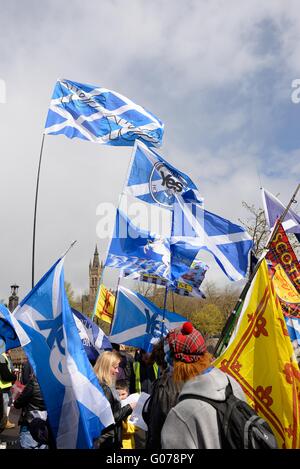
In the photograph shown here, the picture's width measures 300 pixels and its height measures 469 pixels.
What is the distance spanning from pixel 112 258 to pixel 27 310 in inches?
119

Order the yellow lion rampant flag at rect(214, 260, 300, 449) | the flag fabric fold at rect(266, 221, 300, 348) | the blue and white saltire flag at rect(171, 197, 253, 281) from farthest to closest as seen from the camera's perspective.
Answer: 1. the blue and white saltire flag at rect(171, 197, 253, 281)
2. the flag fabric fold at rect(266, 221, 300, 348)
3. the yellow lion rampant flag at rect(214, 260, 300, 449)

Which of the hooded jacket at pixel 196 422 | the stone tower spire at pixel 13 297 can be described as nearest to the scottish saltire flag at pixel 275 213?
the hooded jacket at pixel 196 422

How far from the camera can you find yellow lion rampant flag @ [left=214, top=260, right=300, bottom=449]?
3.29 meters

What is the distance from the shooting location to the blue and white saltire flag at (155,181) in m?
7.75

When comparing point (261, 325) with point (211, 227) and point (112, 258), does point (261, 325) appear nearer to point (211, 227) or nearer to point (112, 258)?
point (112, 258)

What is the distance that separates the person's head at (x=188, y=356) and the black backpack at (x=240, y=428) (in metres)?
0.33

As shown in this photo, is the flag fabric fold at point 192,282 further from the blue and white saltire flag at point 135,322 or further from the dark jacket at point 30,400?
the dark jacket at point 30,400

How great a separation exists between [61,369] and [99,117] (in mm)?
6538

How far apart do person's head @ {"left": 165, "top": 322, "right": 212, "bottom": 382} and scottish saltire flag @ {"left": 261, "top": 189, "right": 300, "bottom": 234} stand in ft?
13.1

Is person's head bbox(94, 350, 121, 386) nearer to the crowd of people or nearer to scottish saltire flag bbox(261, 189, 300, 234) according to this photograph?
the crowd of people

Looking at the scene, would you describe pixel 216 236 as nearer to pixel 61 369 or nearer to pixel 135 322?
pixel 135 322

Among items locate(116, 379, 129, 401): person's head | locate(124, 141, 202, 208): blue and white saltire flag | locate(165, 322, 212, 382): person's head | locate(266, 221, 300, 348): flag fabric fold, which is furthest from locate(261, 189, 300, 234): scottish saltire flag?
locate(165, 322, 212, 382): person's head

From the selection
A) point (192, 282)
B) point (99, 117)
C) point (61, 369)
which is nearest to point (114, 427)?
point (61, 369)

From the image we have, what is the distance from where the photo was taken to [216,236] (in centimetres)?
782
